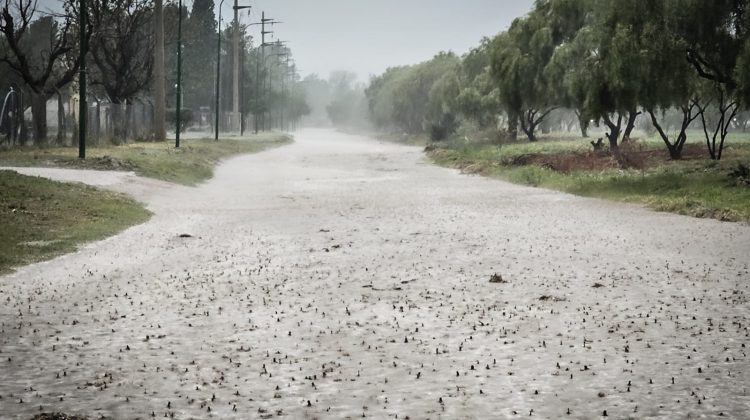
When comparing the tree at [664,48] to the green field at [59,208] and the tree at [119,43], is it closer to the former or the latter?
the green field at [59,208]

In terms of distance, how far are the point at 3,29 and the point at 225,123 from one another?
51.3 metres

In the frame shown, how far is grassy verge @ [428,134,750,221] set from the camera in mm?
19328

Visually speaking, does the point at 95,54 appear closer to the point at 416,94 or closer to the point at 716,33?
the point at 716,33

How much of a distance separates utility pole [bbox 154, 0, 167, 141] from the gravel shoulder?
1090 inches

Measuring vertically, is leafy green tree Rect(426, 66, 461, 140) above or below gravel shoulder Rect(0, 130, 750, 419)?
above

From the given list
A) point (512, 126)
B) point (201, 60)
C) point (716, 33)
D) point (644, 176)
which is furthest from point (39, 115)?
point (201, 60)

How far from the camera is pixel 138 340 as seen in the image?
24.6 feet

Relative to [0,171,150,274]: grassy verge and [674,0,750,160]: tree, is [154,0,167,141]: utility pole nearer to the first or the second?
[0,171,150,274]: grassy verge

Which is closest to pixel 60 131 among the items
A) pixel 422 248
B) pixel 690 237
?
pixel 422 248

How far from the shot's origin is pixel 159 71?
140 ft

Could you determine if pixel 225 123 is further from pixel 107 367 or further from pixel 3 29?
pixel 107 367

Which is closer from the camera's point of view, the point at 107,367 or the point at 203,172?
the point at 107,367

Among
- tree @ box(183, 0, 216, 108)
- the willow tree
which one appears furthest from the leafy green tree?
the willow tree

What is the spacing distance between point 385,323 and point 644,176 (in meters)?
19.4
